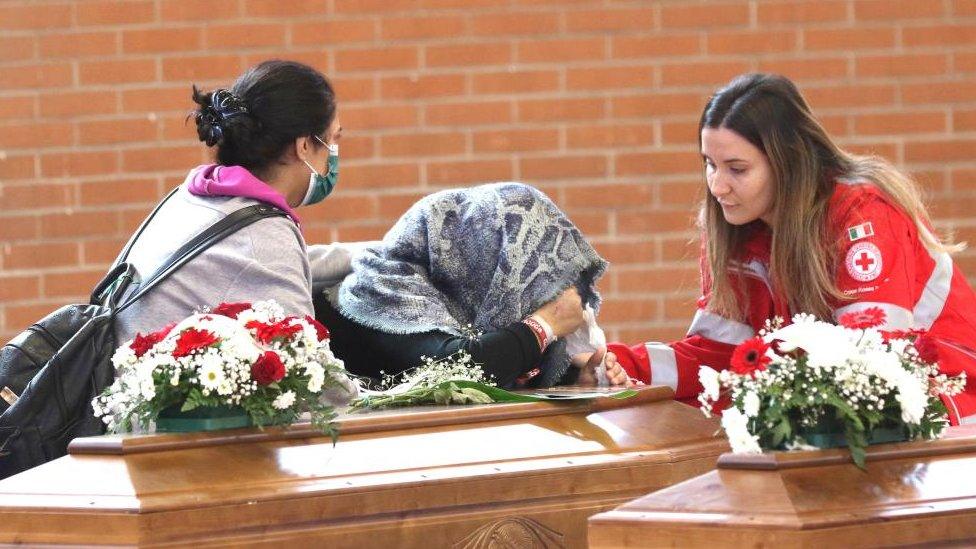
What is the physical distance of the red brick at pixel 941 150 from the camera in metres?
5.45

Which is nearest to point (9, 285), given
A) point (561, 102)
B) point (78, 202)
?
point (78, 202)

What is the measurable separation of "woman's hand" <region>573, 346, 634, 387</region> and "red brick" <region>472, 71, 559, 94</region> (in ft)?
5.75

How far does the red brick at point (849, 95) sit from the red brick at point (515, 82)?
0.90 m

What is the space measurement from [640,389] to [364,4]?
231 cm

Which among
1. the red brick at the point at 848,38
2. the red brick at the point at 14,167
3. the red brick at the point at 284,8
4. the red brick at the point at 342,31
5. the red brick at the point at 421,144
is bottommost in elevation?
Result: the red brick at the point at 14,167

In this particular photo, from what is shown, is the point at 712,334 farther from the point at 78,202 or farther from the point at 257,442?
the point at 78,202

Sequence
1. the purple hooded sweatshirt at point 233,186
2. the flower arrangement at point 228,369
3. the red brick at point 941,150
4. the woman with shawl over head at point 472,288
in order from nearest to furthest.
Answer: the flower arrangement at point 228,369 → the purple hooded sweatshirt at point 233,186 → the woman with shawl over head at point 472,288 → the red brick at point 941,150

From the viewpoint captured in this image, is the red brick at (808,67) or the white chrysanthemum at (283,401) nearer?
the white chrysanthemum at (283,401)

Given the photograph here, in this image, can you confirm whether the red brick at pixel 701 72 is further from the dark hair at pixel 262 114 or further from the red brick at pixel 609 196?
the dark hair at pixel 262 114

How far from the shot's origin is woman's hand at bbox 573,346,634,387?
12.5 ft

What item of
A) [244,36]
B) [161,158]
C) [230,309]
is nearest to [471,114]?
[244,36]

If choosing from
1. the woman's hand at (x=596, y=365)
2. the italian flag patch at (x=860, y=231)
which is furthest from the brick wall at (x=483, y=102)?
the italian flag patch at (x=860, y=231)

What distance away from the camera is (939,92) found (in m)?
5.44

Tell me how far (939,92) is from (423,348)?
2.69 metres
